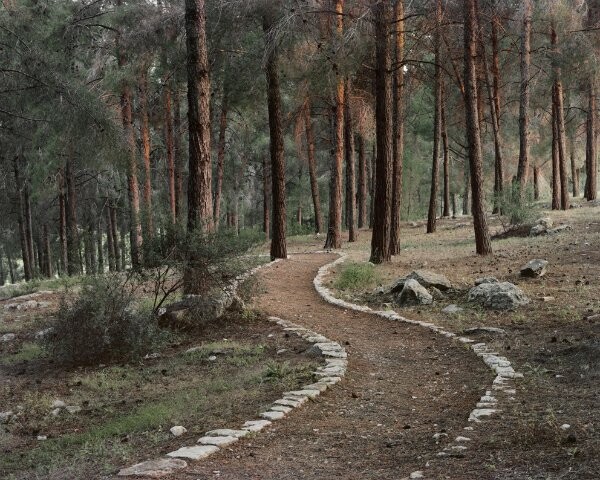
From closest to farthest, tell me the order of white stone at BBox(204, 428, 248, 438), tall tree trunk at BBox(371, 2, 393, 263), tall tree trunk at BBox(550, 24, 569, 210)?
1. white stone at BBox(204, 428, 248, 438)
2. tall tree trunk at BBox(371, 2, 393, 263)
3. tall tree trunk at BBox(550, 24, 569, 210)

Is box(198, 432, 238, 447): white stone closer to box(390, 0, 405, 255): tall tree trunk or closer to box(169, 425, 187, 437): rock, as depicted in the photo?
box(169, 425, 187, 437): rock

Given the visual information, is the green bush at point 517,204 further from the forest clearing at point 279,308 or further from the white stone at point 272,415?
the white stone at point 272,415

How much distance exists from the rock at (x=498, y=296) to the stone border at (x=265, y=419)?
8.86 ft

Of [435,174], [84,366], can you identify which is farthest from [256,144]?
[84,366]

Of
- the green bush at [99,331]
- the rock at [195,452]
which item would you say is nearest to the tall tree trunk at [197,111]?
the green bush at [99,331]

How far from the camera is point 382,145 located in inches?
550

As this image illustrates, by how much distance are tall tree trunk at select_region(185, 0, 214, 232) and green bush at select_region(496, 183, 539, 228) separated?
10.5 metres

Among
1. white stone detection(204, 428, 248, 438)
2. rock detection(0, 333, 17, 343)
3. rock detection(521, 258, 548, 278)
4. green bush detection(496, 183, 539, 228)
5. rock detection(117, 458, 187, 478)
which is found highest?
green bush detection(496, 183, 539, 228)

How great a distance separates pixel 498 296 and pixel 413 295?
1.52 meters

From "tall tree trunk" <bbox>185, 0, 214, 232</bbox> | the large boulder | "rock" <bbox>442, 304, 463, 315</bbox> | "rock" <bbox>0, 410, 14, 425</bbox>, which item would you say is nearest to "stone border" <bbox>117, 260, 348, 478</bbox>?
"rock" <bbox>442, 304, 463, 315</bbox>

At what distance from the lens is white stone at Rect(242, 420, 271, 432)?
490 centimetres

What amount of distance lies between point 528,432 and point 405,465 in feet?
3.10

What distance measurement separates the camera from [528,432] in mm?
4340

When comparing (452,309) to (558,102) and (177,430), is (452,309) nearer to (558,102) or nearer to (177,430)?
(177,430)
